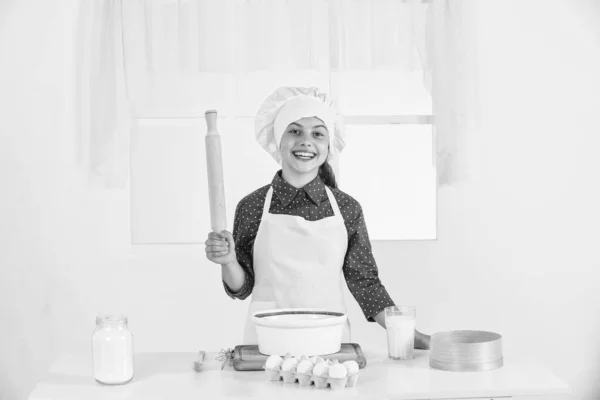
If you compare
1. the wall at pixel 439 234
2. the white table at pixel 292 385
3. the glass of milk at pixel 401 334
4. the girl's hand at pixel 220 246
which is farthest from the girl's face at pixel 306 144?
the wall at pixel 439 234

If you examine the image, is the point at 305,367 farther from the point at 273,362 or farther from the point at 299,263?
the point at 299,263

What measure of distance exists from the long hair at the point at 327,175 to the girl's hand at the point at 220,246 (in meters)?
0.57

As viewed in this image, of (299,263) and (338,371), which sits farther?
(299,263)

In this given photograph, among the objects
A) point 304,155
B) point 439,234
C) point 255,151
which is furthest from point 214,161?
point 439,234

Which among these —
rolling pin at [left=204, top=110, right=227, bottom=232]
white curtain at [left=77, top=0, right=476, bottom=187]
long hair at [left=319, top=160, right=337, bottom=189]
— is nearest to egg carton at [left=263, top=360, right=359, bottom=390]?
rolling pin at [left=204, top=110, right=227, bottom=232]

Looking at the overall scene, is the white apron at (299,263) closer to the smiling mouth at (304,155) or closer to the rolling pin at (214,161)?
the smiling mouth at (304,155)

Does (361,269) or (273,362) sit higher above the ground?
(361,269)

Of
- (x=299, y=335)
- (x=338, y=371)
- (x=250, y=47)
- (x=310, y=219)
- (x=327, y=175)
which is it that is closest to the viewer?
(x=338, y=371)

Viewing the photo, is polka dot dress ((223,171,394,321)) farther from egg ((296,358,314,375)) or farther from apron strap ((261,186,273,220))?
egg ((296,358,314,375))

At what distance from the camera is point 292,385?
1.53 meters

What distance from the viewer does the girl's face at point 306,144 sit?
209 cm

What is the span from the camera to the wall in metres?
3.26

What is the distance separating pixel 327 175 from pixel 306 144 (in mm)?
255

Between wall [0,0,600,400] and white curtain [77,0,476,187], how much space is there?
0.10 metres
